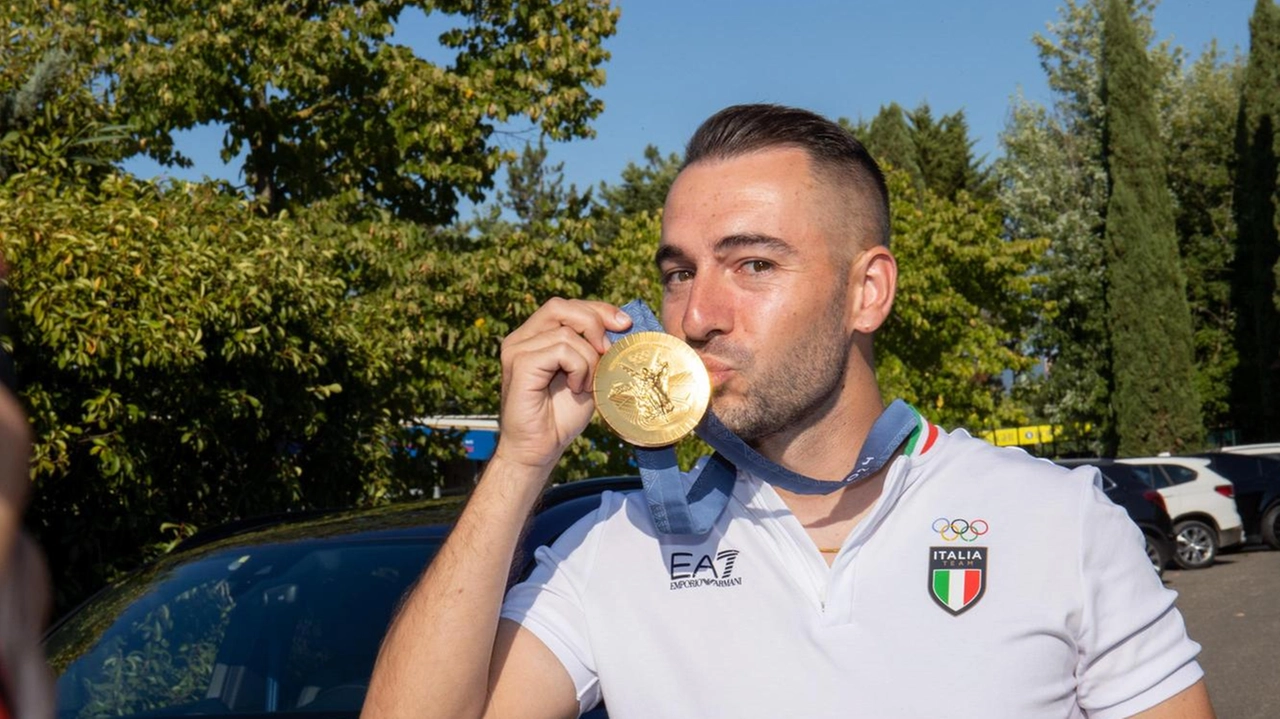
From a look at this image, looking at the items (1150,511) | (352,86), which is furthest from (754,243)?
(1150,511)

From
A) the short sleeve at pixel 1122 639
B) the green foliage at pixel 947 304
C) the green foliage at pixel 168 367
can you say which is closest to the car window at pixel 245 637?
the short sleeve at pixel 1122 639

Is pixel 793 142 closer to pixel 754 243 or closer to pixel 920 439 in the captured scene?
pixel 754 243

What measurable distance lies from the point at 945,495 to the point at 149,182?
7505 millimetres

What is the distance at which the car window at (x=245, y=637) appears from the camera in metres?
4.02

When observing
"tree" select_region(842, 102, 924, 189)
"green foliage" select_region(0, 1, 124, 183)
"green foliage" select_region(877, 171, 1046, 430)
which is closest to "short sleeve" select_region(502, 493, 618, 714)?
"green foliage" select_region(0, 1, 124, 183)

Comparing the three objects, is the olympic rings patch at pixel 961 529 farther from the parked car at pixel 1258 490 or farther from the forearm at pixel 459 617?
the parked car at pixel 1258 490

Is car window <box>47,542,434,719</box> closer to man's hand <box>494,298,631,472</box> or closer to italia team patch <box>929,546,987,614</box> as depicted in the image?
man's hand <box>494,298,631,472</box>

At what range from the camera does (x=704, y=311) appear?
85.2 inches

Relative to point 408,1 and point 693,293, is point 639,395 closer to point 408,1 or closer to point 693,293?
point 693,293

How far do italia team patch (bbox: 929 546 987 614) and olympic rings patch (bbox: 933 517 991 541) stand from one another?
22 mm

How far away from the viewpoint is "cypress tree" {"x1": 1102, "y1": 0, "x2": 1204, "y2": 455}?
35.6m

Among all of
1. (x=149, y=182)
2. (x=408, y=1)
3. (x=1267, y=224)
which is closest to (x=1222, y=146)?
(x=1267, y=224)

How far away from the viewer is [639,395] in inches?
80.8

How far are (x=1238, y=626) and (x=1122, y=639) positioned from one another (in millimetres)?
13728
